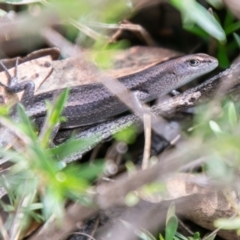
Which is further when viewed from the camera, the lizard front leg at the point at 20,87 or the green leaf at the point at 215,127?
the lizard front leg at the point at 20,87

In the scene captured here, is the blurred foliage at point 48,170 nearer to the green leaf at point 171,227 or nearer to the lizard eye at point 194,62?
the green leaf at point 171,227

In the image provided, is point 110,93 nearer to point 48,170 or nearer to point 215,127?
point 215,127

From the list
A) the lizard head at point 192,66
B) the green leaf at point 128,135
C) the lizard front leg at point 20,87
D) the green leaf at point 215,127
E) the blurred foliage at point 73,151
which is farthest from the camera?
the lizard head at point 192,66

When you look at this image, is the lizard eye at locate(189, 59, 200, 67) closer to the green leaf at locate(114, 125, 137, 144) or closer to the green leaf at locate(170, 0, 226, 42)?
the green leaf at locate(114, 125, 137, 144)

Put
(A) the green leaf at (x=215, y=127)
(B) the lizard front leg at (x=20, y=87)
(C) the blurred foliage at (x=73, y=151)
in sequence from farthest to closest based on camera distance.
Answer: (B) the lizard front leg at (x=20, y=87)
(A) the green leaf at (x=215, y=127)
(C) the blurred foliage at (x=73, y=151)

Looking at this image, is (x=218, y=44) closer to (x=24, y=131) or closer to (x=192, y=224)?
(x=192, y=224)

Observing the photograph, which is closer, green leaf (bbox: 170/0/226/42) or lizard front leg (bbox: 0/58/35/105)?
green leaf (bbox: 170/0/226/42)

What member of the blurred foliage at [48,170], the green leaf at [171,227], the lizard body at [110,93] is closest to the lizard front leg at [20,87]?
the lizard body at [110,93]

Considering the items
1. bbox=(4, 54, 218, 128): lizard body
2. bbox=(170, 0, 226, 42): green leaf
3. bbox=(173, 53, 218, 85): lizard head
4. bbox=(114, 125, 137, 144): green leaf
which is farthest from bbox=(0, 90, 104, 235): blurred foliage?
bbox=(173, 53, 218, 85): lizard head

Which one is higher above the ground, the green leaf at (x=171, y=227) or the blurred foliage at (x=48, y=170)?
the blurred foliage at (x=48, y=170)

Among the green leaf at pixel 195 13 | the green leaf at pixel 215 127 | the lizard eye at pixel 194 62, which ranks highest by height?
the green leaf at pixel 195 13

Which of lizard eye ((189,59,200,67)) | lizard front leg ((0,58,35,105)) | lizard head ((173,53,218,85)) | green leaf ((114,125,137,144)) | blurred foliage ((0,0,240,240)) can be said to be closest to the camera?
blurred foliage ((0,0,240,240))
